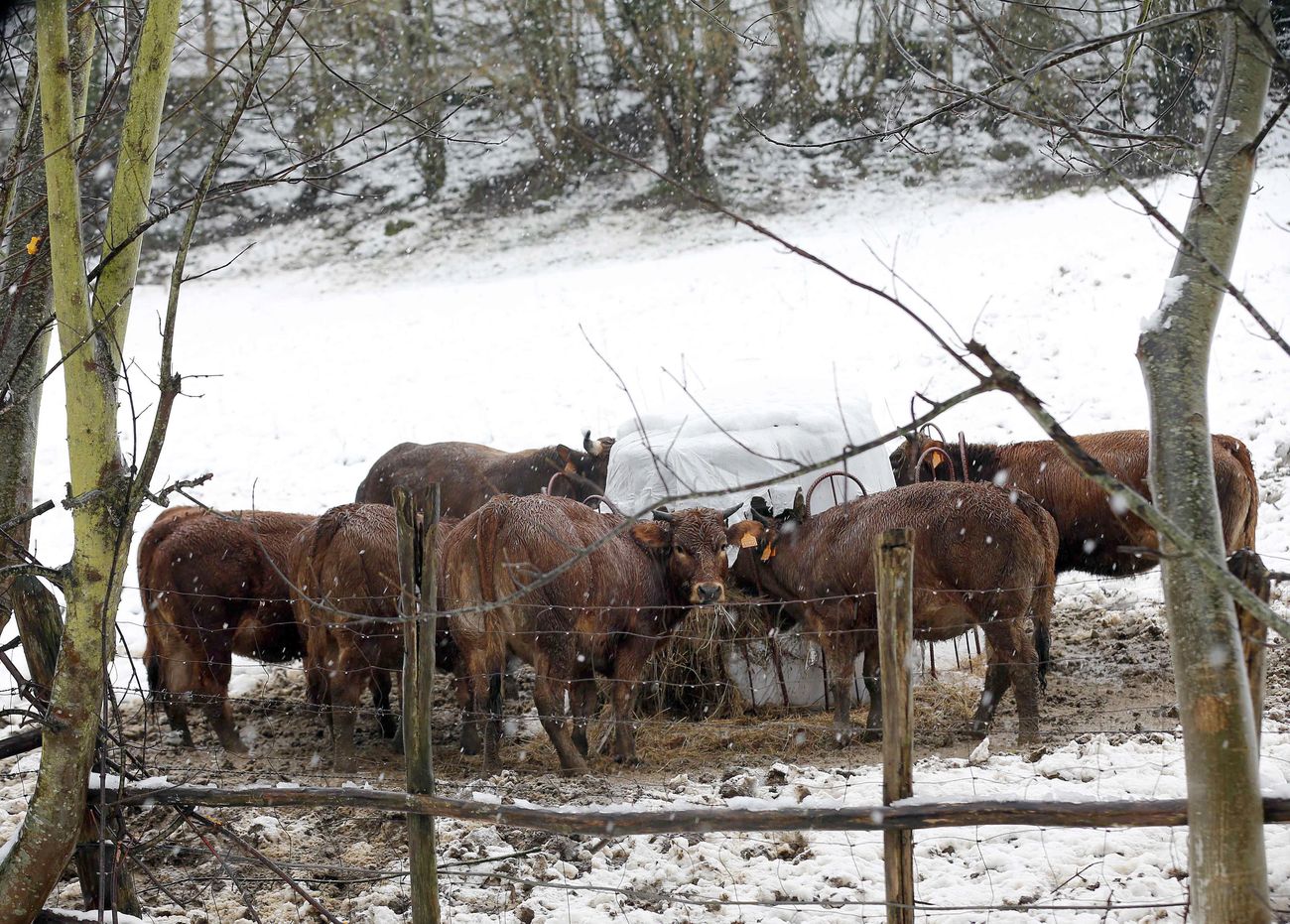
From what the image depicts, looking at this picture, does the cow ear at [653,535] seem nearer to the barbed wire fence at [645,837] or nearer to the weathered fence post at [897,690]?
the barbed wire fence at [645,837]

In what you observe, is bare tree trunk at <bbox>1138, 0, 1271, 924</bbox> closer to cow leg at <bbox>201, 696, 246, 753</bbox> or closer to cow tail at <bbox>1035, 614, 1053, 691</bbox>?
cow tail at <bbox>1035, 614, 1053, 691</bbox>

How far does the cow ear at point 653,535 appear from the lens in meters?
7.20

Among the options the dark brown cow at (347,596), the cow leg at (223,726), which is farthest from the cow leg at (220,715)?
the dark brown cow at (347,596)

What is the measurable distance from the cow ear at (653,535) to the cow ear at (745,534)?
16.9 inches

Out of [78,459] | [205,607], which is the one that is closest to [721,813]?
[78,459]

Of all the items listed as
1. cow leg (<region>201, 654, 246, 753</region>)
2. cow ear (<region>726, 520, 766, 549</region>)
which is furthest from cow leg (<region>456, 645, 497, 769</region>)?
cow ear (<region>726, 520, 766, 549</region>)

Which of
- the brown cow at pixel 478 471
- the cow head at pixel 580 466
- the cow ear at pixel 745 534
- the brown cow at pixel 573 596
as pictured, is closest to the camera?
the brown cow at pixel 573 596

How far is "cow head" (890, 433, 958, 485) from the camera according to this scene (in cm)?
908

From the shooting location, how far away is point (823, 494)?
28.0 feet

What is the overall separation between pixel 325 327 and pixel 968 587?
15.9 m

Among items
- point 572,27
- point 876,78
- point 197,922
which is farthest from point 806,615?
point 572,27

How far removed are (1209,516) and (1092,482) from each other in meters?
6.15

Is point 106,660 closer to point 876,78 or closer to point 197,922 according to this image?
point 197,922

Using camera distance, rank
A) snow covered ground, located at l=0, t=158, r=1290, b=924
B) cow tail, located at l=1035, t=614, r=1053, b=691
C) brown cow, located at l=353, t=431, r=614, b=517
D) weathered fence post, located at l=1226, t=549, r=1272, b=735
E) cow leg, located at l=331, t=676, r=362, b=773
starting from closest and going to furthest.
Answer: weathered fence post, located at l=1226, t=549, r=1272, b=735
snow covered ground, located at l=0, t=158, r=1290, b=924
cow leg, located at l=331, t=676, r=362, b=773
cow tail, located at l=1035, t=614, r=1053, b=691
brown cow, located at l=353, t=431, r=614, b=517
